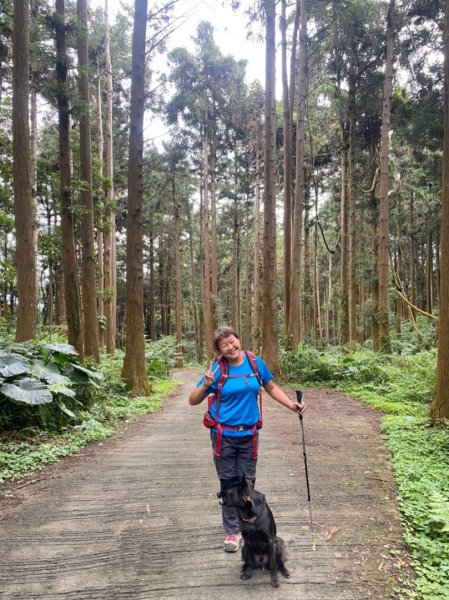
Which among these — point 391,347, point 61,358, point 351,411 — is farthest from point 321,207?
point 61,358

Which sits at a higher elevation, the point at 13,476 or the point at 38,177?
the point at 38,177

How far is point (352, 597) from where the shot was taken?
9.29ft

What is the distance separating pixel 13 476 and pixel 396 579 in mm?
4291

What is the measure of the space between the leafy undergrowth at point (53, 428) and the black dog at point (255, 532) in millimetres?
3349

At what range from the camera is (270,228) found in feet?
46.8

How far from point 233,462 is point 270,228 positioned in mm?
11486

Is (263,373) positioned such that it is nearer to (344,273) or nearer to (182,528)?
(182,528)

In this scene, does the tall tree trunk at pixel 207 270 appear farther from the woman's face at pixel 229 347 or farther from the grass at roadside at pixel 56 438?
the woman's face at pixel 229 347

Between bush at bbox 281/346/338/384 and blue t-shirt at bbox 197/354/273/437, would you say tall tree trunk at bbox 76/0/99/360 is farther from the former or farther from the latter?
blue t-shirt at bbox 197/354/273/437

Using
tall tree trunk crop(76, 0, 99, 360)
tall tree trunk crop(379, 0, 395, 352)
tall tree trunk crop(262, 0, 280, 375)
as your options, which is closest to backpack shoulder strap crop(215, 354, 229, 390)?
tall tree trunk crop(262, 0, 280, 375)

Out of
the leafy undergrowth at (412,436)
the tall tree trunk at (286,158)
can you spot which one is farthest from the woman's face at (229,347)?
the tall tree trunk at (286,158)

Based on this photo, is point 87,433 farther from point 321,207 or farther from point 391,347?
point 321,207

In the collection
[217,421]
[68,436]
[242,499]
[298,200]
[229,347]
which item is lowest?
[68,436]

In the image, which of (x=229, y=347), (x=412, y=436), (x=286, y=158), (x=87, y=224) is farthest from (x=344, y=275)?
(x=229, y=347)
